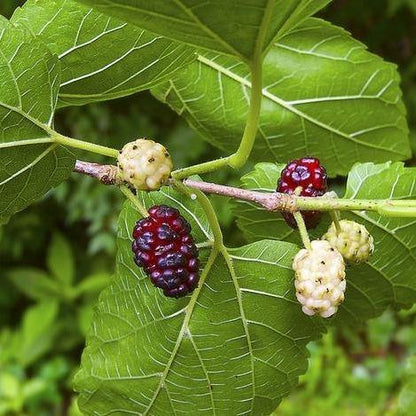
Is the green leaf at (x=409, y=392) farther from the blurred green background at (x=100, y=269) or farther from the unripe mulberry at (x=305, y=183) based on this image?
the blurred green background at (x=100, y=269)

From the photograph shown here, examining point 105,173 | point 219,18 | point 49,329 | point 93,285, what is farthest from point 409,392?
point 49,329

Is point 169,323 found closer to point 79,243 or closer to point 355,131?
point 355,131

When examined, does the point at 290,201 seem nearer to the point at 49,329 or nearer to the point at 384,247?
the point at 384,247

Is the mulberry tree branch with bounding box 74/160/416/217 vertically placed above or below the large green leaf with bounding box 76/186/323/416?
above

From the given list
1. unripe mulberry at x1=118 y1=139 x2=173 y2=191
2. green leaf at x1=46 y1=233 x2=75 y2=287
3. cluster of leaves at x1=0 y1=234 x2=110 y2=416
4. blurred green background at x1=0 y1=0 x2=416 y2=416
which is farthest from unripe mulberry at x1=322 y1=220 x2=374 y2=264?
green leaf at x1=46 y1=233 x2=75 y2=287

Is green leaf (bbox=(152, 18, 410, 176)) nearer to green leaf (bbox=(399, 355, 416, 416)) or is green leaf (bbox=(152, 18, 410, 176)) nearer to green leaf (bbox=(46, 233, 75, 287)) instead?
green leaf (bbox=(399, 355, 416, 416))

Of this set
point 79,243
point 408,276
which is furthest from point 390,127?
point 79,243

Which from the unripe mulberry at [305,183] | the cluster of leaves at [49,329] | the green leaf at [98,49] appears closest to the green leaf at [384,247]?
the unripe mulberry at [305,183]

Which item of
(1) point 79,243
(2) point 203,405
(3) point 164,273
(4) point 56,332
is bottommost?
(4) point 56,332
